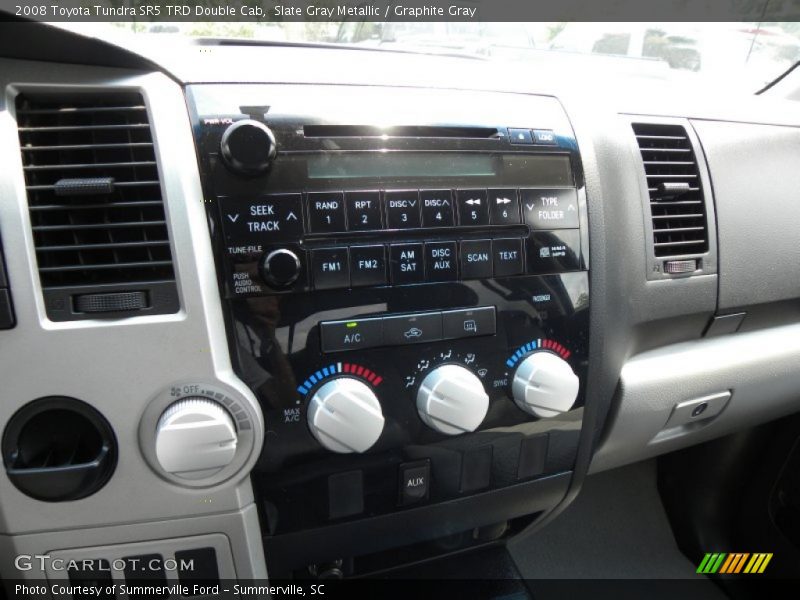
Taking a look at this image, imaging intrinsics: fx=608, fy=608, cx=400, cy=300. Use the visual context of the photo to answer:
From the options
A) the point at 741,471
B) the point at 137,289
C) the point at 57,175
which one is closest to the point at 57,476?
the point at 137,289

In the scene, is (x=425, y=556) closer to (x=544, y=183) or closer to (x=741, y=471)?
(x=544, y=183)

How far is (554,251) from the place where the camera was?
0.85 metres

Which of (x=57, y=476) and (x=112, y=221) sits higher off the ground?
(x=112, y=221)

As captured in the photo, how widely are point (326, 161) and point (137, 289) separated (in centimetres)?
26

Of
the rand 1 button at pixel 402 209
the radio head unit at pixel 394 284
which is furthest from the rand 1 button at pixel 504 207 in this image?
the rand 1 button at pixel 402 209

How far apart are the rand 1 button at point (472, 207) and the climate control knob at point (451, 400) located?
192 mm

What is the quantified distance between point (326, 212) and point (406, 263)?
12cm

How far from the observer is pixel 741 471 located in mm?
1553

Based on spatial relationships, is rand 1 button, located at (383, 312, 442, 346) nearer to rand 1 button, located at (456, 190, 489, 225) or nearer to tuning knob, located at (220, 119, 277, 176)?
rand 1 button, located at (456, 190, 489, 225)

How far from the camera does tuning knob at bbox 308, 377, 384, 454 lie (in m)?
0.71

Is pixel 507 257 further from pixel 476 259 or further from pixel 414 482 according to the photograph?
pixel 414 482

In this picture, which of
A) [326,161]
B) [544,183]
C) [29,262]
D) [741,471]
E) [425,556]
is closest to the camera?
[29,262]

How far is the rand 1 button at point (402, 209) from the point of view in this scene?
0.75 m

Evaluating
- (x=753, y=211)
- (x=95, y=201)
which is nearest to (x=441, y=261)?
(x=95, y=201)
